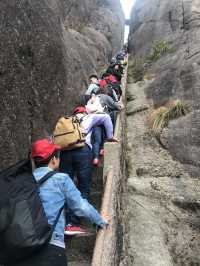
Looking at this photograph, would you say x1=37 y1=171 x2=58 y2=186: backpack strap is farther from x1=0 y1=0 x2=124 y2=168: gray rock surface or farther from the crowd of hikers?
x1=0 y1=0 x2=124 y2=168: gray rock surface

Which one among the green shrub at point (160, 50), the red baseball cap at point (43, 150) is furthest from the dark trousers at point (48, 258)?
the green shrub at point (160, 50)

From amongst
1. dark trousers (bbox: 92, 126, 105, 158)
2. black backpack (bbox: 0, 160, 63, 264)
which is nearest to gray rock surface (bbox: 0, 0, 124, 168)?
dark trousers (bbox: 92, 126, 105, 158)

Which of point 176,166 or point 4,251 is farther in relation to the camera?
point 176,166

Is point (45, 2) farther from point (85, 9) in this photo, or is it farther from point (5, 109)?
point (85, 9)

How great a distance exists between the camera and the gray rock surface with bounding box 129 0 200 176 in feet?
43.8

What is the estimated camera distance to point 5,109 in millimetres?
7520

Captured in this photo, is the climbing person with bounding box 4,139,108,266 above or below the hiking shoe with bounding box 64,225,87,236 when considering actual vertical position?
above

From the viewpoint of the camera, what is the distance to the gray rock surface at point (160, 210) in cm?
930

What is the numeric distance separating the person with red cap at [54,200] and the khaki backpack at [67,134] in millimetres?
1703

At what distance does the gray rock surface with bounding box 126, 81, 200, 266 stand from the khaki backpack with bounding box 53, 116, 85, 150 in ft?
9.55

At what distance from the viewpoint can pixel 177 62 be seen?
62.0ft

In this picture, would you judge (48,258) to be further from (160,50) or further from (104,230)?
(160,50)

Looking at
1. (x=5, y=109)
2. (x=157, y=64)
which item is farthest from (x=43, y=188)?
(x=157, y=64)

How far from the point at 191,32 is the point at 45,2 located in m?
12.3
